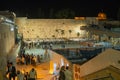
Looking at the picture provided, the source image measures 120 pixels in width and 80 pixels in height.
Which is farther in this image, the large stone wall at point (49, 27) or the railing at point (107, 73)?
the large stone wall at point (49, 27)

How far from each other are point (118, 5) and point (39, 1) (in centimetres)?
1171

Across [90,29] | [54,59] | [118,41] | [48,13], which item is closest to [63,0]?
[48,13]

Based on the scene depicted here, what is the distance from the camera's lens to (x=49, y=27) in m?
38.8

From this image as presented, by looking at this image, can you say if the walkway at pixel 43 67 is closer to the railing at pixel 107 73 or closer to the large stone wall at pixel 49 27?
the railing at pixel 107 73

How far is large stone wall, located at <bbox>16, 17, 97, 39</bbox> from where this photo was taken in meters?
37.8

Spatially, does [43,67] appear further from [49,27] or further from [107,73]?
[49,27]

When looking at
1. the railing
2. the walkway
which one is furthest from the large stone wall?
the railing

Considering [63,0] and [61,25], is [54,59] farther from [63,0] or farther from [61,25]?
[63,0]

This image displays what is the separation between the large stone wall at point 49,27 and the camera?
37750mm

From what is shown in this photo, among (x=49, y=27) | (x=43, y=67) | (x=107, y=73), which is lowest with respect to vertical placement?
(x=43, y=67)

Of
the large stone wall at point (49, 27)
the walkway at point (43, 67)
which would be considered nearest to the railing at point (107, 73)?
the walkway at point (43, 67)

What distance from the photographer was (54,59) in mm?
14344

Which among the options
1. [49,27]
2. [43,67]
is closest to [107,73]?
[43,67]

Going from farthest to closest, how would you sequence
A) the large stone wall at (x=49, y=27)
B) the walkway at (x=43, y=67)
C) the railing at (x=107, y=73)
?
the large stone wall at (x=49, y=27)
the walkway at (x=43, y=67)
the railing at (x=107, y=73)
